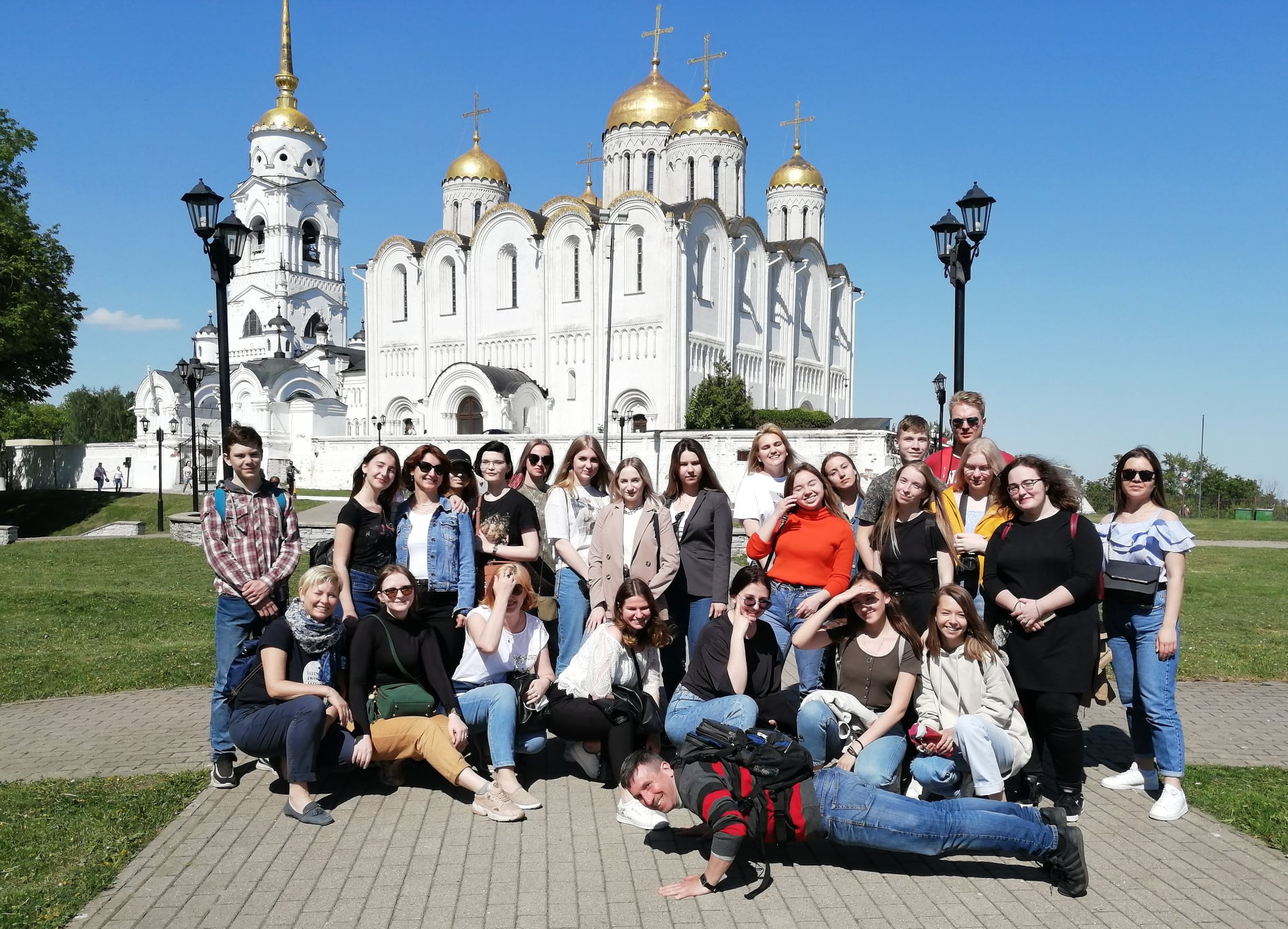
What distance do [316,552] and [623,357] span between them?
1469 inches

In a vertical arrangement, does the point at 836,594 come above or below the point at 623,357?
below

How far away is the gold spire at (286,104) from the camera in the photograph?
6231cm

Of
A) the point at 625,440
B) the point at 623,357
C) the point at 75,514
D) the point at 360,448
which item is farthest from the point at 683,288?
the point at 75,514

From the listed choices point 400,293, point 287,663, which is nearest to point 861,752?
point 287,663

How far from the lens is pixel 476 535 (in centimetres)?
642

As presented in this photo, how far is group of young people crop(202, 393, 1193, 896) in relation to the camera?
5066 millimetres


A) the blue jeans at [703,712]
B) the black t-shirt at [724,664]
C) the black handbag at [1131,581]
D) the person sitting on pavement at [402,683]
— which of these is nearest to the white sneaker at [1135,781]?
the black handbag at [1131,581]

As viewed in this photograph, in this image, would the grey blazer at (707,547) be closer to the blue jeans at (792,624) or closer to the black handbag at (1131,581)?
the blue jeans at (792,624)

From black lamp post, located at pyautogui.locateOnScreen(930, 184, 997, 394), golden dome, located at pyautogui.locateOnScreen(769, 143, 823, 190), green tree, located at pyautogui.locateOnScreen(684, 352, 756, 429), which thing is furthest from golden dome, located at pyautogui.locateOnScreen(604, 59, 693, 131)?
black lamp post, located at pyautogui.locateOnScreen(930, 184, 997, 394)

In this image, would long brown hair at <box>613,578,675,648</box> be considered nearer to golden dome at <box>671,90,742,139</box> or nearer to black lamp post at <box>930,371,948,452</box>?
black lamp post at <box>930,371,948,452</box>

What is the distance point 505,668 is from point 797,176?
50.9 m

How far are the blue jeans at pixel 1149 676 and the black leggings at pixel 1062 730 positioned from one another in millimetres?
510

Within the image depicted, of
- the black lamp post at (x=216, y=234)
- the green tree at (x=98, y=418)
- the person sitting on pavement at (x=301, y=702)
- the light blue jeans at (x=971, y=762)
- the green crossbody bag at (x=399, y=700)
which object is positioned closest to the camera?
the light blue jeans at (x=971, y=762)

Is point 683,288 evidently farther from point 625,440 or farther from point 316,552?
point 316,552
